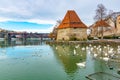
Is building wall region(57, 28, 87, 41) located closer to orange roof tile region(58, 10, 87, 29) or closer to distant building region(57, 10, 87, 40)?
distant building region(57, 10, 87, 40)

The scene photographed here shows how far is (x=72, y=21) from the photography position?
52.3m

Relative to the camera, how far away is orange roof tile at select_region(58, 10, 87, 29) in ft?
170

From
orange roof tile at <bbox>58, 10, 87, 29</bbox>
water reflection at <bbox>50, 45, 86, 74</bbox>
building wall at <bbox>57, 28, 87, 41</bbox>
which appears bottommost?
water reflection at <bbox>50, 45, 86, 74</bbox>

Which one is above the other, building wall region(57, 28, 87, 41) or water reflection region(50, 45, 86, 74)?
building wall region(57, 28, 87, 41)

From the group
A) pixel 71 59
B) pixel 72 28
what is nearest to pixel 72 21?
pixel 72 28

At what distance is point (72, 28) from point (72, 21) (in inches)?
74.8

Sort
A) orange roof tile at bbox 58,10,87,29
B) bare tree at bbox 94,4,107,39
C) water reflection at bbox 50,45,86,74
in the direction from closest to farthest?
water reflection at bbox 50,45,86,74 < bare tree at bbox 94,4,107,39 < orange roof tile at bbox 58,10,87,29

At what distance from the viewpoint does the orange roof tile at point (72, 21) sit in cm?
5173

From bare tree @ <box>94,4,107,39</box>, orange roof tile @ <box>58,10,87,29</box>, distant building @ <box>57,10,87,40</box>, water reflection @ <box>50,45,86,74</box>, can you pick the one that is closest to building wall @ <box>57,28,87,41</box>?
distant building @ <box>57,10,87,40</box>

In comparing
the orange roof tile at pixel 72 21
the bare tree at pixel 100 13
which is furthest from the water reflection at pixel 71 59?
the orange roof tile at pixel 72 21

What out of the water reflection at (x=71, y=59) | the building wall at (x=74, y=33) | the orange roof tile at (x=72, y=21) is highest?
the orange roof tile at (x=72, y=21)

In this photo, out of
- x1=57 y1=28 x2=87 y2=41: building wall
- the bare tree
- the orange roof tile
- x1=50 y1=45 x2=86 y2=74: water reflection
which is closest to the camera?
x1=50 y1=45 x2=86 y2=74: water reflection

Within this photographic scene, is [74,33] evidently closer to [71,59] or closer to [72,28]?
[72,28]

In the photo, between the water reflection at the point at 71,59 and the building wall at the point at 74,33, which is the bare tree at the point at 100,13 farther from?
the water reflection at the point at 71,59
